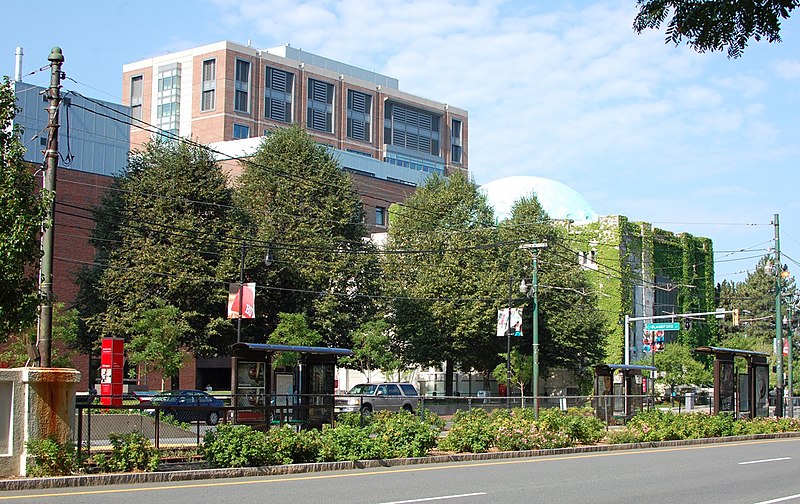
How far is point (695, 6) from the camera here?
777 centimetres

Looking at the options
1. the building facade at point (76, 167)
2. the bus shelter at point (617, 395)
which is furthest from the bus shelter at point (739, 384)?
the building facade at point (76, 167)

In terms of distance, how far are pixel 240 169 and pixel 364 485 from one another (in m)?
73.9

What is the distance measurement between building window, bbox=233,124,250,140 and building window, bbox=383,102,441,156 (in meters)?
19.2

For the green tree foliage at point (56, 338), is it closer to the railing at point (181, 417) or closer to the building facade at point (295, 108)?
the railing at point (181, 417)

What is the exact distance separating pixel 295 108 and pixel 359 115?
9459mm

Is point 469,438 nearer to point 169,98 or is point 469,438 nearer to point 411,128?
point 169,98

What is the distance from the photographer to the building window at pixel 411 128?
116000 mm

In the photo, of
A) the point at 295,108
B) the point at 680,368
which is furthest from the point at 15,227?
the point at 295,108

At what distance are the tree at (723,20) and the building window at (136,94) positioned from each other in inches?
4204

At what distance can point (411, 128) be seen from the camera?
118 m

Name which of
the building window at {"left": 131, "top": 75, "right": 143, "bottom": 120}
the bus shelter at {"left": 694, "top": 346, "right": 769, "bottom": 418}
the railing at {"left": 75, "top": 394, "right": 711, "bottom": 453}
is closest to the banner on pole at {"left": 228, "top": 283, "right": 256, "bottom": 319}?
the railing at {"left": 75, "top": 394, "right": 711, "bottom": 453}

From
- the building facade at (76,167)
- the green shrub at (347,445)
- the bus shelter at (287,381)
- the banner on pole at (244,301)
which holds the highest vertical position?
the building facade at (76,167)

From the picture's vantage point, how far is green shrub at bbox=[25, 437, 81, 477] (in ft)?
52.4

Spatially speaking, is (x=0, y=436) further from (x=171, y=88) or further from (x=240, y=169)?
(x=171, y=88)
